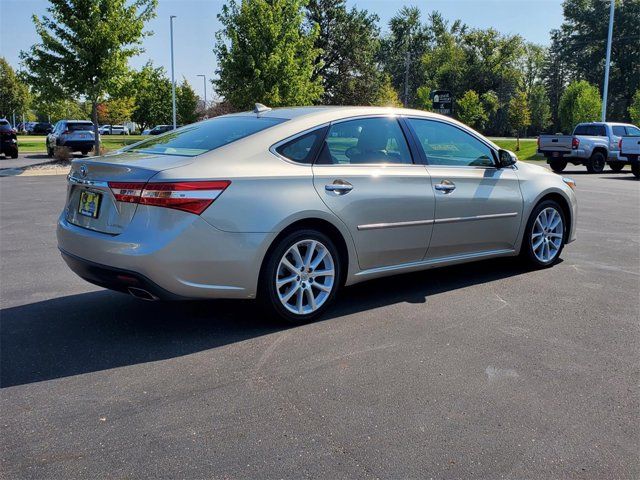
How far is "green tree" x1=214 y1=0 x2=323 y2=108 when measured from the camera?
94.0 feet

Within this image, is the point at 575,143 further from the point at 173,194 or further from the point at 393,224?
the point at 173,194

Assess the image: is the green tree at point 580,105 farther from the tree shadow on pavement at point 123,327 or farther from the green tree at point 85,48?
the tree shadow on pavement at point 123,327

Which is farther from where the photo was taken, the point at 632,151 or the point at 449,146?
the point at 632,151

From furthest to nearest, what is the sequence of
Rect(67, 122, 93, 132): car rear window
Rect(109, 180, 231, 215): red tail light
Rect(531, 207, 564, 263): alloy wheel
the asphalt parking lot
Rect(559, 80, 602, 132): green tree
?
→ Rect(559, 80, 602, 132): green tree → Rect(67, 122, 93, 132): car rear window → Rect(531, 207, 564, 263): alloy wheel → Rect(109, 180, 231, 215): red tail light → the asphalt parking lot

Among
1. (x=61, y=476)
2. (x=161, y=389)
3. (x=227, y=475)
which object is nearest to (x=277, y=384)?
(x=161, y=389)

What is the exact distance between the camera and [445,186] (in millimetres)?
5418

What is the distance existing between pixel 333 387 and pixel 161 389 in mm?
978

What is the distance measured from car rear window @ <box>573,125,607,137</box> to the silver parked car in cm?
1985

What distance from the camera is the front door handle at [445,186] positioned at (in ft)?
17.6

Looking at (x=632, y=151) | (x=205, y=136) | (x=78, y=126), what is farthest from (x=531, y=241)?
(x=78, y=126)

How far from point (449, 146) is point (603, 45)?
243ft

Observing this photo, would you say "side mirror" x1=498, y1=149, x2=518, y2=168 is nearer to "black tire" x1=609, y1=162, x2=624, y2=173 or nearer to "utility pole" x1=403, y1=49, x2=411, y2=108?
"black tire" x1=609, y1=162, x2=624, y2=173

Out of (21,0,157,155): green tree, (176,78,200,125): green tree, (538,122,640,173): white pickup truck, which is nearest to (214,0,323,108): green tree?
(21,0,157,155): green tree

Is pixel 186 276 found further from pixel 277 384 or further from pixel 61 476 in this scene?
pixel 61 476
